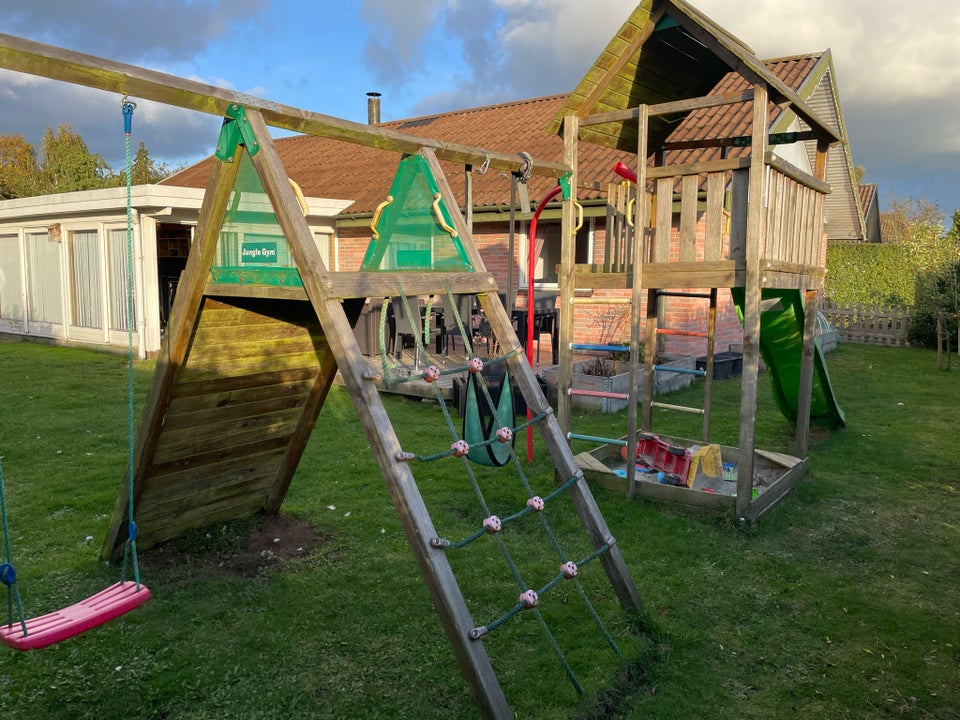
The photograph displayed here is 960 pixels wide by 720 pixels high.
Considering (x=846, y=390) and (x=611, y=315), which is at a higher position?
(x=611, y=315)

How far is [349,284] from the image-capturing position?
3.20 m

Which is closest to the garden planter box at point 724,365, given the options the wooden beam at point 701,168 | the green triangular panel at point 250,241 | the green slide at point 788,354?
the green slide at point 788,354

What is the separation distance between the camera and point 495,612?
13.1 feet

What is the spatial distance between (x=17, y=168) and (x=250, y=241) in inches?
1761

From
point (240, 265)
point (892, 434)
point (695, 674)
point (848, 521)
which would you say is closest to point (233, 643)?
point (240, 265)

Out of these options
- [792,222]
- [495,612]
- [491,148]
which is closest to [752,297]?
[792,222]

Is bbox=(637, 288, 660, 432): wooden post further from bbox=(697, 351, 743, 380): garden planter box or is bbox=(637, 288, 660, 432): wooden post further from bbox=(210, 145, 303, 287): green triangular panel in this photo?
bbox=(697, 351, 743, 380): garden planter box

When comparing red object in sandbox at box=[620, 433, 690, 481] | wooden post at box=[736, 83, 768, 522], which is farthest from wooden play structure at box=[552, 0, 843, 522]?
red object in sandbox at box=[620, 433, 690, 481]

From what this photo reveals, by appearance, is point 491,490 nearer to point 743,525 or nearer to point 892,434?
point 743,525

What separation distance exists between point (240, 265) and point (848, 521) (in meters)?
4.75

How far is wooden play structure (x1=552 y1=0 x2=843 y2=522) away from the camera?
5.36 meters

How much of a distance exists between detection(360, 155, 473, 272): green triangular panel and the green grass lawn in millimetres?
1882

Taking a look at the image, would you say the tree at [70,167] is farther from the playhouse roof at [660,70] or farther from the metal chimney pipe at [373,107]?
the playhouse roof at [660,70]

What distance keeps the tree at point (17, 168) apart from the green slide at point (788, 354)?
36.8m
